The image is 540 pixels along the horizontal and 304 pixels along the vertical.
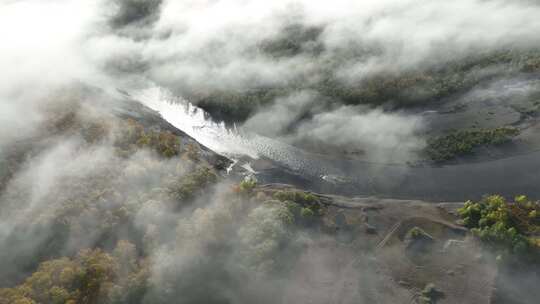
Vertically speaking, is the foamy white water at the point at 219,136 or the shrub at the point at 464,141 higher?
the foamy white water at the point at 219,136

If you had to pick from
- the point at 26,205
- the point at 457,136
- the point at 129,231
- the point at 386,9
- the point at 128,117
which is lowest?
the point at 129,231

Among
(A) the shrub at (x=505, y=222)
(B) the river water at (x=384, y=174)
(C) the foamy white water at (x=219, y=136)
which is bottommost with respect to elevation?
(A) the shrub at (x=505, y=222)

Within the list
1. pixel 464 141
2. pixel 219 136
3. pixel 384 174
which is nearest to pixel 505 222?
pixel 384 174

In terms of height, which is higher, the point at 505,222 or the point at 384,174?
the point at 384,174

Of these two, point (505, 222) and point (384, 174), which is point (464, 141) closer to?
point (384, 174)

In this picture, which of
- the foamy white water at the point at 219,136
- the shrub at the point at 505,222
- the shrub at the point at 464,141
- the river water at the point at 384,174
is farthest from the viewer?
the foamy white water at the point at 219,136

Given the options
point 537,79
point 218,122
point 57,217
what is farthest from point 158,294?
point 537,79

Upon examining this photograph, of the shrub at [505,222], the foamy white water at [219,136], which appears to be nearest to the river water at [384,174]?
the foamy white water at [219,136]

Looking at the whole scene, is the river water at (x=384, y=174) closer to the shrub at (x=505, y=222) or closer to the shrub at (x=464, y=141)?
the shrub at (x=464, y=141)

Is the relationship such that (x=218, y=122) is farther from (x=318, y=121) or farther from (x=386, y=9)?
(x=386, y=9)

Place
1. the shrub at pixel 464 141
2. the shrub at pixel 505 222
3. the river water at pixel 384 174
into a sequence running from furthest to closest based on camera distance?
the shrub at pixel 464 141 < the river water at pixel 384 174 < the shrub at pixel 505 222

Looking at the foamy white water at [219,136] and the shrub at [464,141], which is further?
the foamy white water at [219,136]
